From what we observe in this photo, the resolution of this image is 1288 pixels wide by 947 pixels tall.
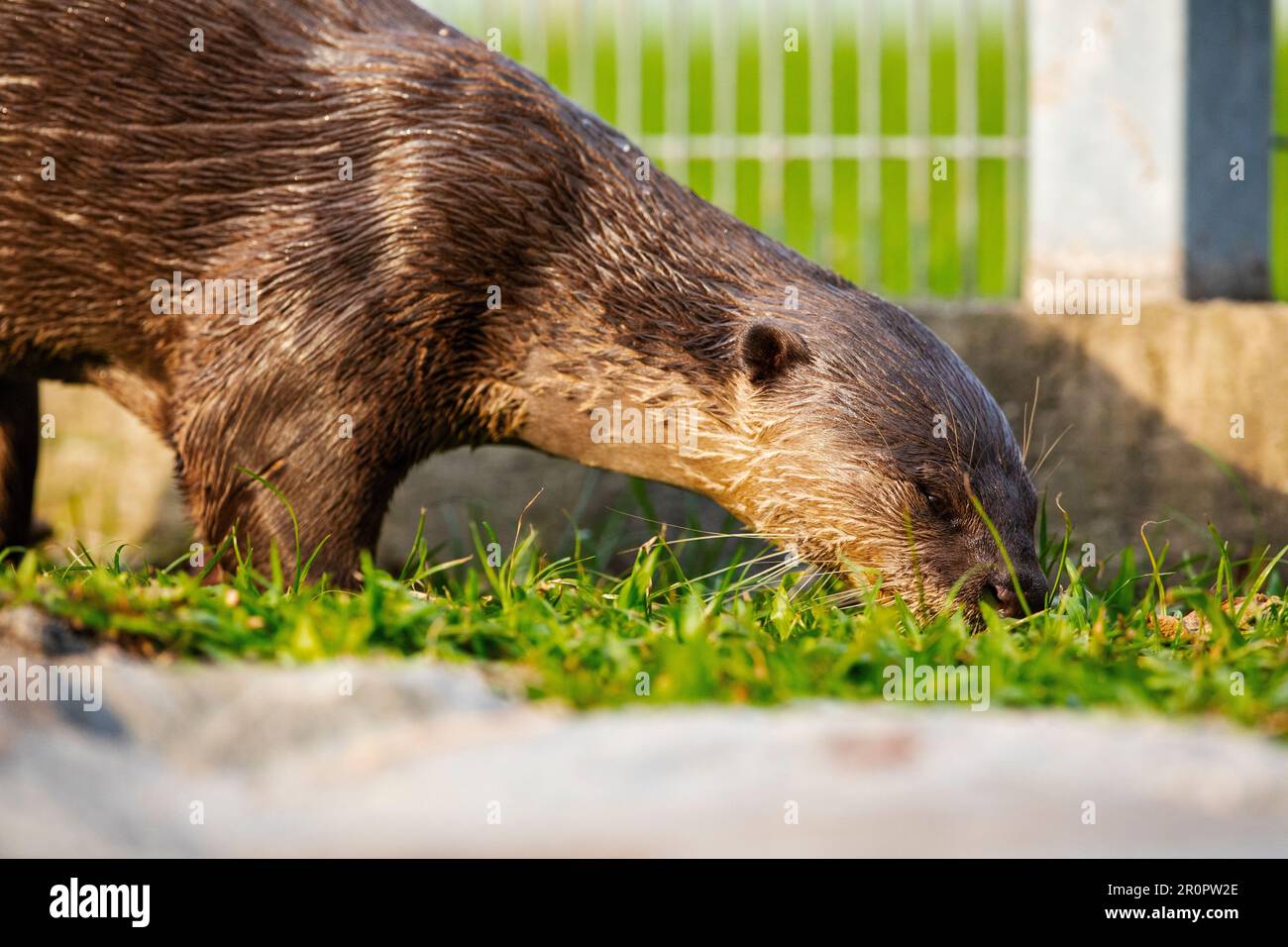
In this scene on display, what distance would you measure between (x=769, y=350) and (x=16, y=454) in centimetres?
265

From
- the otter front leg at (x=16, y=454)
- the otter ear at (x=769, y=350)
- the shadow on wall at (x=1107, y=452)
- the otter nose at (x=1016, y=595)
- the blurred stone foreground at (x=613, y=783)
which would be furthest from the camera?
the shadow on wall at (x=1107, y=452)

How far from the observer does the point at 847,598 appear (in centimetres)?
452

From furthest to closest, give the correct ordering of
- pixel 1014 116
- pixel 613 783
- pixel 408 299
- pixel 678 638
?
pixel 1014 116 < pixel 408 299 < pixel 678 638 < pixel 613 783

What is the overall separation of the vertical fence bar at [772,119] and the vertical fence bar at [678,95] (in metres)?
0.32

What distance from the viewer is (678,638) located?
349 cm

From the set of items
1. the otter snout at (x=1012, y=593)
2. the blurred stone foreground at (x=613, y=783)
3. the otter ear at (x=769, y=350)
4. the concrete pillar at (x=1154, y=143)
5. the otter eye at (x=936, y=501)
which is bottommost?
the blurred stone foreground at (x=613, y=783)

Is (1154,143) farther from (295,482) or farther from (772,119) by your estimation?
(295,482)

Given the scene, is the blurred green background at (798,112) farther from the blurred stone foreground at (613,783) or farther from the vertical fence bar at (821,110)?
the blurred stone foreground at (613,783)

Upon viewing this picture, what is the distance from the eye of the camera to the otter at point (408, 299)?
4.29 m

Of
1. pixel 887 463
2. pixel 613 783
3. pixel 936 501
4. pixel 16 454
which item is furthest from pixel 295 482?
pixel 613 783

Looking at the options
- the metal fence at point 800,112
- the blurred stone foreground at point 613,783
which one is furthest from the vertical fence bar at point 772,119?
the blurred stone foreground at point 613,783

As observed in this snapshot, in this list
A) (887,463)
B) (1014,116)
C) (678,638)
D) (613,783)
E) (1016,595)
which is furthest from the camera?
(1014,116)

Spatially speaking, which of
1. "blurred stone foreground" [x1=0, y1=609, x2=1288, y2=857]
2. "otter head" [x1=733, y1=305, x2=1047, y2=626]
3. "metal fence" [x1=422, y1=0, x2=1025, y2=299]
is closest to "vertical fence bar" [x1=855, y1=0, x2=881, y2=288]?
"metal fence" [x1=422, y1=0, x2=1025, y2=299]
